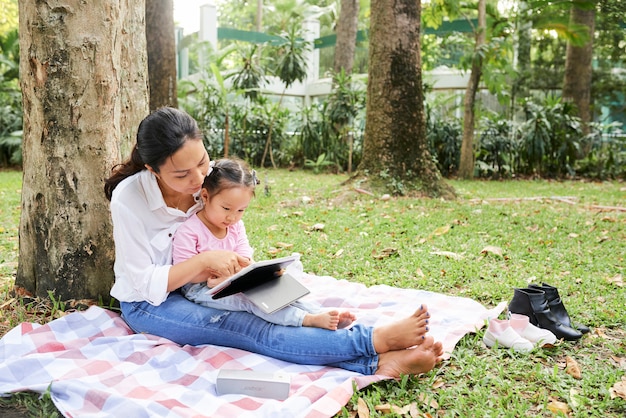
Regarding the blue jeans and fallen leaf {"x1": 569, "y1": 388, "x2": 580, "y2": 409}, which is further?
the blue jeans

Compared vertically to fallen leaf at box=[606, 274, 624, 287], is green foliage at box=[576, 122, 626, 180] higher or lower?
higher

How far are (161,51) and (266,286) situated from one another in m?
5.54

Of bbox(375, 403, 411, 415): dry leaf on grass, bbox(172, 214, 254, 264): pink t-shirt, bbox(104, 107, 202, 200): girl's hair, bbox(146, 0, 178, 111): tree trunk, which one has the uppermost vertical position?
bbox(146, 0, 178, 111): tree trunk

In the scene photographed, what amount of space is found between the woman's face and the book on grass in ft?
1.69

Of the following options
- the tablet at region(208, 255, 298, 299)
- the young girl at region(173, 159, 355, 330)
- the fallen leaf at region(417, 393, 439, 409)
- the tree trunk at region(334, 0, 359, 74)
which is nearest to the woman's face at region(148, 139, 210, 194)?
the young girl at region(173, 159, 355, 330)

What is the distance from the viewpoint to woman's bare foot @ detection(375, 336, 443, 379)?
2.56 m

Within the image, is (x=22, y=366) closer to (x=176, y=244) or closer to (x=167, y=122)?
(x=176, y=244)

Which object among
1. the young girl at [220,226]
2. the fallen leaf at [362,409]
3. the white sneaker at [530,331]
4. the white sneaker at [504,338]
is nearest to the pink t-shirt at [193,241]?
the young girl at [220,226]

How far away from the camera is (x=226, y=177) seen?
2881 mm

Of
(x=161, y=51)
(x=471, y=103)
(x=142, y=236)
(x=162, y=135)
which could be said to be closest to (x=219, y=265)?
(x=142, y=236)

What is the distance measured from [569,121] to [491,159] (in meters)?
1.73

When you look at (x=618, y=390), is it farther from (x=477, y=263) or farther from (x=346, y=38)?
(x=346, y=38)

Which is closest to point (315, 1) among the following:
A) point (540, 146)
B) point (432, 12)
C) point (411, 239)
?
point (432, 12)

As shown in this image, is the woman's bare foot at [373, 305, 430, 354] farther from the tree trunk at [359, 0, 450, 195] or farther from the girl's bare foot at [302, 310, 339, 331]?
the tree trunk at [359, 0, 450, 195]
